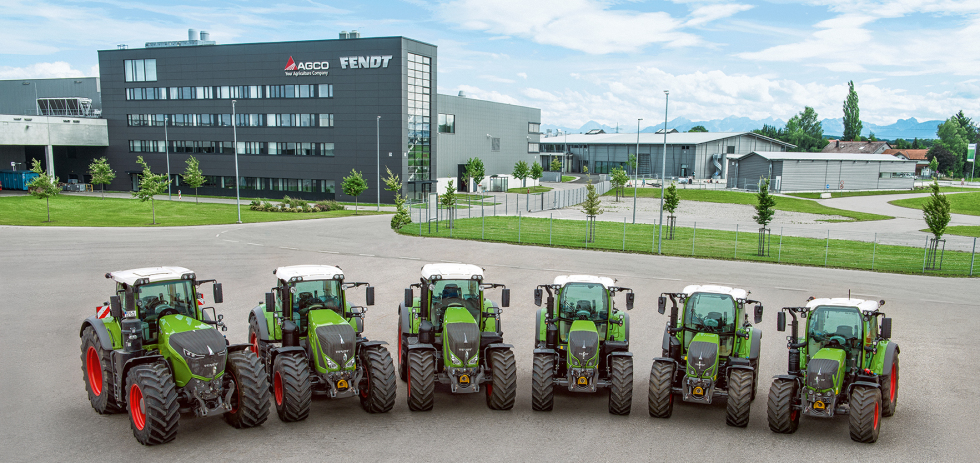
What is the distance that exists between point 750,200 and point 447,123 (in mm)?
35837

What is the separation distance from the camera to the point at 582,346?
10.8m

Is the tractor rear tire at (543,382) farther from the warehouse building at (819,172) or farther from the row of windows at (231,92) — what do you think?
the warehouse building at (819,172)

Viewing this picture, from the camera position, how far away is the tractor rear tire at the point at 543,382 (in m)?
11.1

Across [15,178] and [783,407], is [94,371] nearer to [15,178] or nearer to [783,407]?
[783,407]

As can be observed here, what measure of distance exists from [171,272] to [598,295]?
25.3 feet

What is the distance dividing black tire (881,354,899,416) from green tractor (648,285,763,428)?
2094 millimetres

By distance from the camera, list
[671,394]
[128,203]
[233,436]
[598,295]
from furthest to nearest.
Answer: [128,203]
[598,295]
[671,394]
[233,436]

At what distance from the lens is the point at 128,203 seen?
54188 mm

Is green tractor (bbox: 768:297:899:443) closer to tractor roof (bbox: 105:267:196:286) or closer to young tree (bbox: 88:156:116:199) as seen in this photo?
tractor roof (bbox: 105:267:196:286)

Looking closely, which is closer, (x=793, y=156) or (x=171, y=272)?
(x=171, y=272)

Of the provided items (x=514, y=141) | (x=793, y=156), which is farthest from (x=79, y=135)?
(x=793, y=156)

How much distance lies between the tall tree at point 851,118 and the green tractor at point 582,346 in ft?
476

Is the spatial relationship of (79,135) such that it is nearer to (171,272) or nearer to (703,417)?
(171,272)

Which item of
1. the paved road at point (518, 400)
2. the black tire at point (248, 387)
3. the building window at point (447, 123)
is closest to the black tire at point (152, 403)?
the paved road at point (518, 400)
